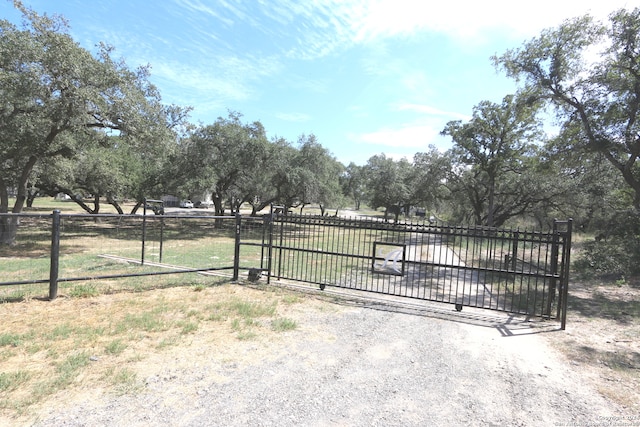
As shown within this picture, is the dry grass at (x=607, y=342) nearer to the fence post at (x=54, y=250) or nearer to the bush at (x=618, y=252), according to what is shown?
the bush at (x=618, y=252)

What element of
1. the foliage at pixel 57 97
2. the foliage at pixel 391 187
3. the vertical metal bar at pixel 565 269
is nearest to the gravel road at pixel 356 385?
the vertical metal bar at pixel 565 269

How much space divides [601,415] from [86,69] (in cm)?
1416

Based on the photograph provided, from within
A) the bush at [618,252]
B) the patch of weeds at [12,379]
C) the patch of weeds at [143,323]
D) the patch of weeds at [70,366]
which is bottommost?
the patch of weeds at [143,323]

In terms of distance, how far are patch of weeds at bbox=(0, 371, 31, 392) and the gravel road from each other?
0.59 metres

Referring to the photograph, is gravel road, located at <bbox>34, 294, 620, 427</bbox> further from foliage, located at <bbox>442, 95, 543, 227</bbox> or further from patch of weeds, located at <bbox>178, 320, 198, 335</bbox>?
foliage, located at <bbox>442, 95, 543, 227</bbox>

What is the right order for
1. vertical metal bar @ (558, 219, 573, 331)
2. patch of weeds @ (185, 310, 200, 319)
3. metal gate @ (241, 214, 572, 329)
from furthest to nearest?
metal gate @ (241, 214, 572, 329) → vertical metal bar @ (558, 219, 573, 331) → patch of weeds @ (185, 310, 200, 319)

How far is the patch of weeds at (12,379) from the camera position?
3.01m

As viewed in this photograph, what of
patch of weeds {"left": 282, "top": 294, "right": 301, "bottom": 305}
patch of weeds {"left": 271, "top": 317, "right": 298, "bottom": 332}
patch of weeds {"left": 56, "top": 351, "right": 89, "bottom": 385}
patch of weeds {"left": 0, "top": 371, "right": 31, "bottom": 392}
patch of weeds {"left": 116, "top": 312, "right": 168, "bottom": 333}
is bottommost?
patch of weeds {"left": 282, "top": 294, "right": 301, "bottom": 305}

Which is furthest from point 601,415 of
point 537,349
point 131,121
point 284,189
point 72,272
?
point 284,189

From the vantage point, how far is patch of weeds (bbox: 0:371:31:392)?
3.01 metres

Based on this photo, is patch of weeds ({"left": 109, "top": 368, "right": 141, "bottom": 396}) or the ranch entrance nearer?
patch of weeds ({"left": 109, "top": 368, "right": 141, "bottom": 396})

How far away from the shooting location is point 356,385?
3449 millimetres

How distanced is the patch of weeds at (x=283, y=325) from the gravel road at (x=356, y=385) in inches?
4.6

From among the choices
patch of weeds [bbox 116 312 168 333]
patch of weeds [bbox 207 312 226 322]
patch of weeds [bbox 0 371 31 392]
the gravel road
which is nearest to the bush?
the gravel road
